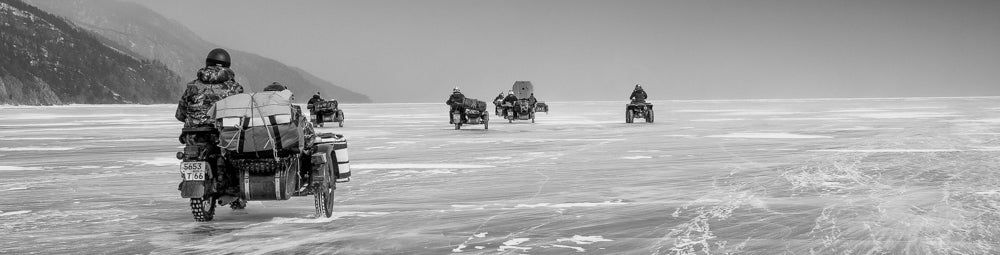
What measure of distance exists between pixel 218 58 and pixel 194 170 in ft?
5.18

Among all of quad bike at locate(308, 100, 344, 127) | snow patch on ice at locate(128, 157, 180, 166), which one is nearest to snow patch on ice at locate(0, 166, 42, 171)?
snow patch on ice at locate(128, 157, 180, 166)

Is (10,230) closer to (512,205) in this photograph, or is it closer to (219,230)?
(219,230)

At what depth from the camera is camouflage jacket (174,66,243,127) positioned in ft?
35.9

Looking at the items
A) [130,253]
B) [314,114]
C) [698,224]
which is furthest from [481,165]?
[314,114]

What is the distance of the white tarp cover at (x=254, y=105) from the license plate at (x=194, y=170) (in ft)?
1.50

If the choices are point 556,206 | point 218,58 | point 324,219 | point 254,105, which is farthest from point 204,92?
point 556,206

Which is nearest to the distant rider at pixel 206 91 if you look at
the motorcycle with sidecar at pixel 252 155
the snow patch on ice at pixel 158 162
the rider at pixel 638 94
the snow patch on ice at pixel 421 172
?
the motorcycle with sidecar at pixel 252 155

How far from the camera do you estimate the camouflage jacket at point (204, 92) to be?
35.9ft

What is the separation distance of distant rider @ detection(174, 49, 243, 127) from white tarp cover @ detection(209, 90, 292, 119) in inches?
34.2

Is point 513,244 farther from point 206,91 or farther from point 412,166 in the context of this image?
point 412,166

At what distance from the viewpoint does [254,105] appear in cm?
997

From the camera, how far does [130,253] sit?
337 inches

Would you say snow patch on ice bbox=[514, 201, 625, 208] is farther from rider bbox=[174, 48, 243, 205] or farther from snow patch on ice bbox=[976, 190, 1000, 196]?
snow patch on ice bbox=[976, 190, 1000, 196]

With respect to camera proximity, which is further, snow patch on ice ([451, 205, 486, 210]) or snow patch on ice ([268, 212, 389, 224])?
snow patch on ice ([451, 205, 486, 210])
